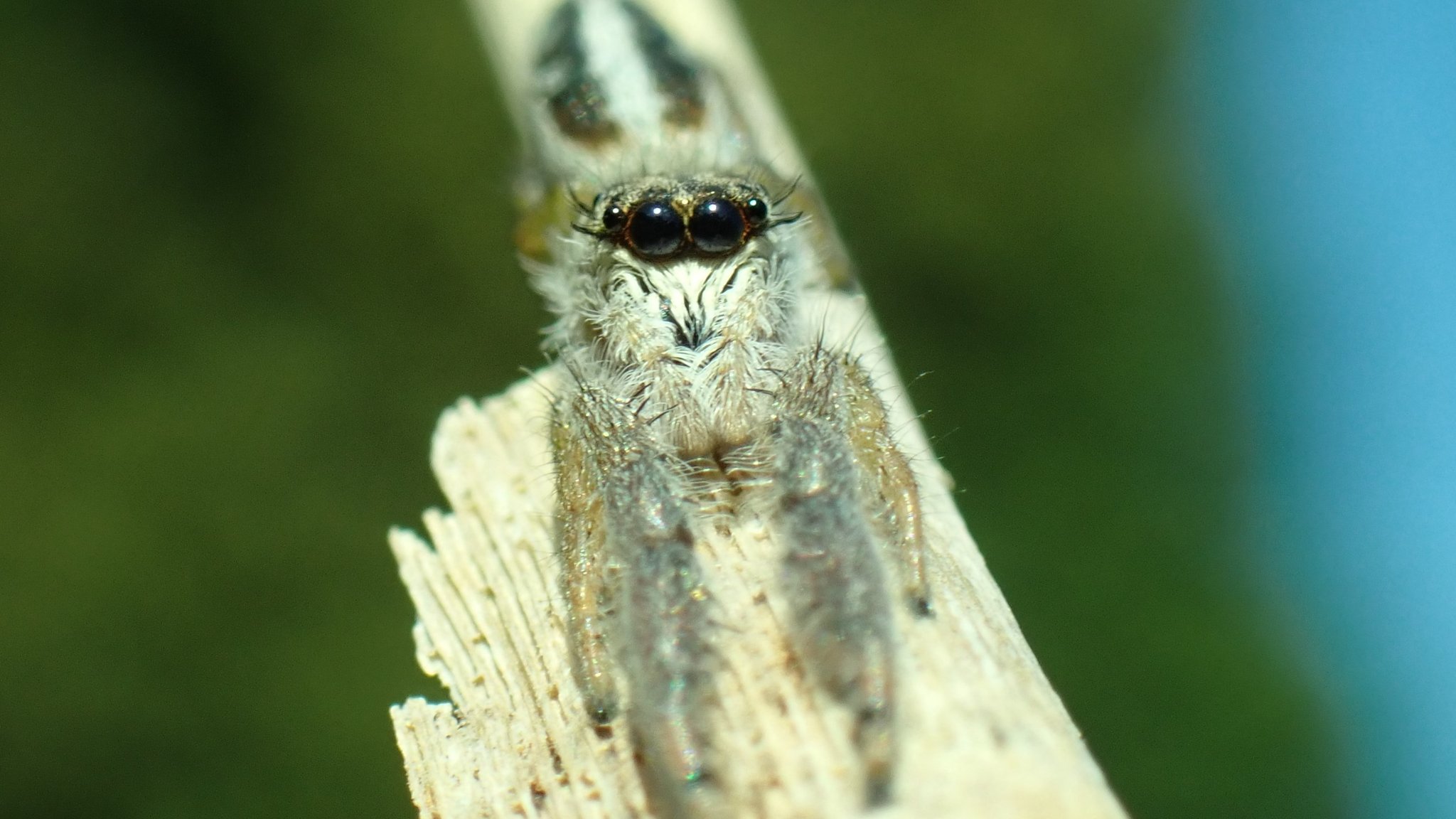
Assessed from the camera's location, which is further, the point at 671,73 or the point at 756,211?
the point at 671,73

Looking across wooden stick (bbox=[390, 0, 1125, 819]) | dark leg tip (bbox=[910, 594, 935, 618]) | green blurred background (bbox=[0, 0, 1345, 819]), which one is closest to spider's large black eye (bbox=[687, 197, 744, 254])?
wooden stick (bbox=[390, 0, 1125, 819])

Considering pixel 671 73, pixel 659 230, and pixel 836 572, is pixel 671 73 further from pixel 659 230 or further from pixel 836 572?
pixel 836 572

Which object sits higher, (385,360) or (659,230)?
(385,360)

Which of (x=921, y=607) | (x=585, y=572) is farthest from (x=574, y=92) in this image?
(x=921, y=607)

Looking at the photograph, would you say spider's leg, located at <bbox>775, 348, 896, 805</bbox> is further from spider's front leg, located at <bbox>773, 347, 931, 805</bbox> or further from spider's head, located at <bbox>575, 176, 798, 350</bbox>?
spider's head, located at <bbox>575, 176, 798, 350</bbox>

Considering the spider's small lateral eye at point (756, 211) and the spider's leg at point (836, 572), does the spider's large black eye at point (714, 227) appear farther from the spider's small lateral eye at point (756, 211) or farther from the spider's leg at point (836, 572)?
the spider's leg at point (836, 572)

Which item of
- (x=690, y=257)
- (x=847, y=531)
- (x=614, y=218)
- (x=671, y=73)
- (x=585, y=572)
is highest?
(x=671, y=73)
